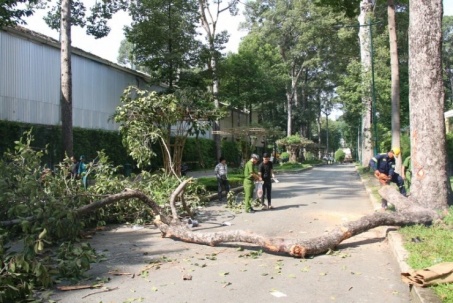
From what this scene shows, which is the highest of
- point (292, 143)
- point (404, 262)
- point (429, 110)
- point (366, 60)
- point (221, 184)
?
point (366, 60)

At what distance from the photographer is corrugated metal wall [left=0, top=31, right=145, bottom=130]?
17391 millimetres

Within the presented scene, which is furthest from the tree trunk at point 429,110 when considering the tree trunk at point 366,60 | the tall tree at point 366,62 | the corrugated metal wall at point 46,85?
the tree trunk at point 366,60

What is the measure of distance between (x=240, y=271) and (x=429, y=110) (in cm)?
553

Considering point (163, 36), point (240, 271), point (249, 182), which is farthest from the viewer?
point (163, 36)

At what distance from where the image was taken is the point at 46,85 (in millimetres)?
19516

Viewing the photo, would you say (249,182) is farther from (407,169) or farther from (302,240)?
(407,169)

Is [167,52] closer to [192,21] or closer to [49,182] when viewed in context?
[192,21]

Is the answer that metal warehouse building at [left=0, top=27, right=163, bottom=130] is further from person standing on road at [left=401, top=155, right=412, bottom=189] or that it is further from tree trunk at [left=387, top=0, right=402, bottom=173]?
person standing on road at [left=401, top=155, right=412, bottom=189]

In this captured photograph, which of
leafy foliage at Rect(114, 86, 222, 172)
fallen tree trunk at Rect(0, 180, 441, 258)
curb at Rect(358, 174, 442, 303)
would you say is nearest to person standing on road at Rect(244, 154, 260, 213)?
leafy foliage at Rect(114, 86, 222, 172)

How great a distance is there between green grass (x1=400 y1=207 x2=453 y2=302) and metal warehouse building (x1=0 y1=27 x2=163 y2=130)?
15.3 m

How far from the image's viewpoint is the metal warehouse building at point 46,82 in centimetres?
1739

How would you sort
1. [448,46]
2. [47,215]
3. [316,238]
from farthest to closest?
[448,46], [47,215], [316,238]

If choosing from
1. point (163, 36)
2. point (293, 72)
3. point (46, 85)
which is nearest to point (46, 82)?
point (46, 85)

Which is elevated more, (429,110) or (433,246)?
(429,110)
